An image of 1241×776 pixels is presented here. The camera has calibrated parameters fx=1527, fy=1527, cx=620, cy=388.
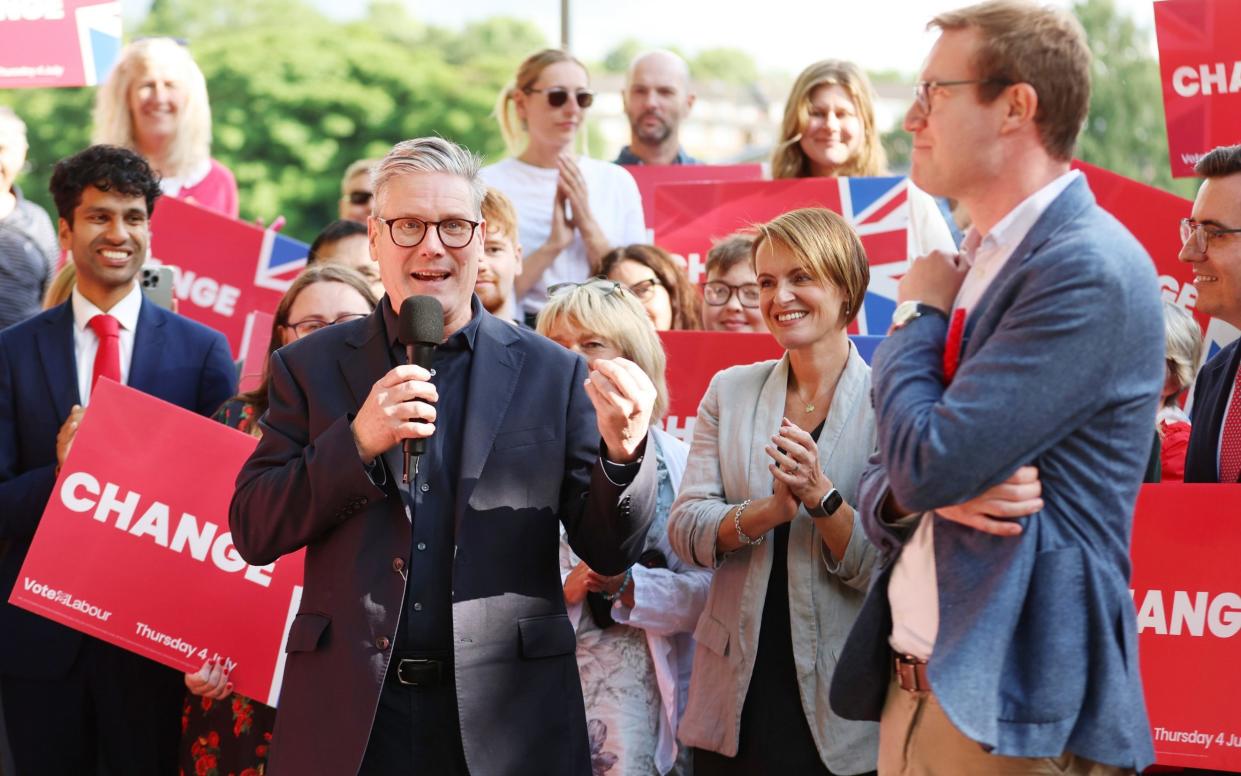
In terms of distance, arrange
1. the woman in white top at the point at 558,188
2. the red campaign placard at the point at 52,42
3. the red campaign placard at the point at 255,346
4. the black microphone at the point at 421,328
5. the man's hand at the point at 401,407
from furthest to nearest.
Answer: the woman in white top at the point at 558,188 < the red campaign placard at the point at 52,42 < the red campaign placard at the point at 255,346 < the black microphone at the point at 421,328 < the man's hand at the point at 401,407

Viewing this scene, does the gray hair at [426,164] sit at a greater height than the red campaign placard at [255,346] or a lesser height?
greater

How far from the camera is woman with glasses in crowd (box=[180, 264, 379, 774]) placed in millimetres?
4562

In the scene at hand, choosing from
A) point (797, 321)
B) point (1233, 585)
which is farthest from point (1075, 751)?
point (797, 321)

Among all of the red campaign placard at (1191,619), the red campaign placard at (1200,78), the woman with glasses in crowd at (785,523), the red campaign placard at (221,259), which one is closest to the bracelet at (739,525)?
the woman with glasses in crowd at (785,523)

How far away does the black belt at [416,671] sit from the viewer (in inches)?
129

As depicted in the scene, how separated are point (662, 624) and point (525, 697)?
116 cm

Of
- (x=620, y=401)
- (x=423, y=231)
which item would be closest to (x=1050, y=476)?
(x=620, y=401)

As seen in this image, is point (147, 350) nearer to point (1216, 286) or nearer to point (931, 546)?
point (931, 546)

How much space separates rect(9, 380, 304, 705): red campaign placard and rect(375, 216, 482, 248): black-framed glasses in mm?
1360

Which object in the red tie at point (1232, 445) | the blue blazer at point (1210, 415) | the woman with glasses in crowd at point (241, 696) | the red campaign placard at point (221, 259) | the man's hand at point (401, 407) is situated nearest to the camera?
the man's hand at point (401, 407)

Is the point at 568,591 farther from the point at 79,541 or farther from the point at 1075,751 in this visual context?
the point at 1075,751

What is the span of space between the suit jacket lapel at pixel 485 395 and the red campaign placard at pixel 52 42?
3.17 m

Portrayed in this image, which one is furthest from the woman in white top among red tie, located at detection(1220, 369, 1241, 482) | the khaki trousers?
the khaki trousers

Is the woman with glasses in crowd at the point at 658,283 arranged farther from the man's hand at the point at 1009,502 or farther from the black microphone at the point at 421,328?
the man's hand at the point at 1009,502
